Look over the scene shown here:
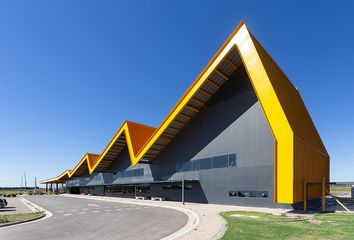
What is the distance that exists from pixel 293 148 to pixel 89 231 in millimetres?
14130

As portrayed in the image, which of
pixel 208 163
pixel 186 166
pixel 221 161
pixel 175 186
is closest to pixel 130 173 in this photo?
pixel 175 186

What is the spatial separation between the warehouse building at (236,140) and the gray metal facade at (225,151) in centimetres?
9

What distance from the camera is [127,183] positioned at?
1766 inches

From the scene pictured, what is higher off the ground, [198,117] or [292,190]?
[198,117]

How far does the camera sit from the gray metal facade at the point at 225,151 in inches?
1037

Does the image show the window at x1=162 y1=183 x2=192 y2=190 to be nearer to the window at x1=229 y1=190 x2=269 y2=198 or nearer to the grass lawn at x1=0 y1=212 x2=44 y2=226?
the window at x1=229 y1=190 x2=269 y2=198

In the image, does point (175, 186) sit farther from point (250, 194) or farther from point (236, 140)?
point (250, 194)

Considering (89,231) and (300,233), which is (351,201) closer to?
(300,233)

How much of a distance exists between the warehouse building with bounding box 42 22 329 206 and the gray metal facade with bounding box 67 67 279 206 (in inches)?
3.4

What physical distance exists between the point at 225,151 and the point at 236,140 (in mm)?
1792

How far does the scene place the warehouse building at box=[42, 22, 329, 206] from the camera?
21.9 m

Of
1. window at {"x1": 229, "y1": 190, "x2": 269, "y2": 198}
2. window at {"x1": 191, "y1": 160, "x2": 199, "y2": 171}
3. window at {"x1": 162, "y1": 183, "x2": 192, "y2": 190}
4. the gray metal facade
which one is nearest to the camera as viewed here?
window at {"x1": 229, "y1": 190, "x2": 269, "y2": 198}

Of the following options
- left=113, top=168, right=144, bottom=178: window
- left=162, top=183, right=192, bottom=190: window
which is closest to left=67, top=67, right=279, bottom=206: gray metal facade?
left=162, top=183, right=192, bottom=190: window

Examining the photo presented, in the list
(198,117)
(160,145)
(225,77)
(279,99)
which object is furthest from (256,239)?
(160,145)
